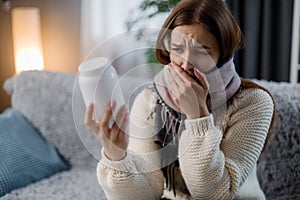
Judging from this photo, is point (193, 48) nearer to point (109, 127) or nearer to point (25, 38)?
point (109, 127)

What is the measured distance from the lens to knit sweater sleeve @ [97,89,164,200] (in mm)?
987

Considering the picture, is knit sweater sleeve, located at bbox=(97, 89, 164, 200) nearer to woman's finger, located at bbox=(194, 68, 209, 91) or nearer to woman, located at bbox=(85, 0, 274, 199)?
woman, located at bbox=(85, 0, 274, 199)

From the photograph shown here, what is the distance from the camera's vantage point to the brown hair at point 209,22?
929 mm

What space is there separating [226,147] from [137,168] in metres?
0.20

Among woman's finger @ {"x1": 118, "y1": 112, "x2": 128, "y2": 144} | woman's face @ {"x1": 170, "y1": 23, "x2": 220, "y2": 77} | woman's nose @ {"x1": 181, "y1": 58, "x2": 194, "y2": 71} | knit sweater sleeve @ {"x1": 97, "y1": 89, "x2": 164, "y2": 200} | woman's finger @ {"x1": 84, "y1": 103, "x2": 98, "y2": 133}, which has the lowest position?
knit sweater sleeve @ {"x1": 97, "y1": 89, "x2": 164, "y2": 200}

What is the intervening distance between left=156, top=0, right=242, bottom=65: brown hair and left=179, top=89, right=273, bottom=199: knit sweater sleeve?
0.13m

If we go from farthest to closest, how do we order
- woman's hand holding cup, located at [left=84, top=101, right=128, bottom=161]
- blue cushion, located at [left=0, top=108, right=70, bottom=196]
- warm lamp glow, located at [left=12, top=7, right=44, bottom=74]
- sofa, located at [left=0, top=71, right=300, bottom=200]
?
warm lamp glow, located at [left=12, top=7, right=44, bottom=74] → blue cushion, located at [left=0, top=108, right=70, bottom=196] → sofa, located at [left=0, top=71, right=300, bottom=200] → woman's hand holding cup, located at [left=84, top=101, right=128, bottom=161]

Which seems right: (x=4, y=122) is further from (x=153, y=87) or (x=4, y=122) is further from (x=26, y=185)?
(x=153, y=87)

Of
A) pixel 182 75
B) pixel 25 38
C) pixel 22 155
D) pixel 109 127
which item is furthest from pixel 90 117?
pixel 25 38

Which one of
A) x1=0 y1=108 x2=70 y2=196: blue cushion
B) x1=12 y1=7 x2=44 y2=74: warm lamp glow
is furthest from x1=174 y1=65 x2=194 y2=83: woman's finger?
x1=12 y1=7 x2=44 y2=74: warm lamp glow

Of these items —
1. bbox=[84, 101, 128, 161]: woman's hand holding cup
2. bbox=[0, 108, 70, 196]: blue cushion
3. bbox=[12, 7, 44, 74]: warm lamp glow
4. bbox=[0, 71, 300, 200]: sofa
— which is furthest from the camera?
bbox=[12, 7, 44, 74]: warm lamp glow

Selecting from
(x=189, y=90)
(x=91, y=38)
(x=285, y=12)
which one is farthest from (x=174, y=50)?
(x=91, y=38)

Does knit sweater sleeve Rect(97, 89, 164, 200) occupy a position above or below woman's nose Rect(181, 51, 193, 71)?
below

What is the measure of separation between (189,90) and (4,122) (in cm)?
95
